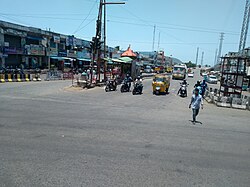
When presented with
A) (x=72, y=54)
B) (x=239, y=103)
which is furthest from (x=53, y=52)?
(x=239, y=103)

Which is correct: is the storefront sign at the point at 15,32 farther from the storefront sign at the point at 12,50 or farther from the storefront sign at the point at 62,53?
the storefront sign at the point at 62,53

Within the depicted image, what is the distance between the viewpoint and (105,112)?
9.95 meters

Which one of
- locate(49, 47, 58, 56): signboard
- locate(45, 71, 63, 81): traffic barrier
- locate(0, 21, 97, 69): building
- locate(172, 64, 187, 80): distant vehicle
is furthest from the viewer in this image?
locate(172, 64, 187, 80): distant vehicle

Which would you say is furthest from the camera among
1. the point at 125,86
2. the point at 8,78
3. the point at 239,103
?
the point at 8,78

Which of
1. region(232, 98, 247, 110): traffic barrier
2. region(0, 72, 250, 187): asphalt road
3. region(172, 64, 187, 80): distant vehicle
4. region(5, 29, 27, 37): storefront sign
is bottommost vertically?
region(0, 72, 250, 187): asphalt road

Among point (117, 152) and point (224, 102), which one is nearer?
point (117, 152)

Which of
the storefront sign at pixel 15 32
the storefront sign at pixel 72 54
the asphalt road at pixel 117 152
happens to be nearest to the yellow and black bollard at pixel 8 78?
the storefront sign at pixel 15 32

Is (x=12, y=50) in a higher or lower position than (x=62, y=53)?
lower

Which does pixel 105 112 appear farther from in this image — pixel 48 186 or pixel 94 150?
pixel 48 186

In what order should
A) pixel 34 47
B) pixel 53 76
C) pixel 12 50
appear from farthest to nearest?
pixel 34 47
pixel 12 50
pixel 53 76

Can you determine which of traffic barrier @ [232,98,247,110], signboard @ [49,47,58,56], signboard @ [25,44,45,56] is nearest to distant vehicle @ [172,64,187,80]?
signboard @ [49,47,58,56]

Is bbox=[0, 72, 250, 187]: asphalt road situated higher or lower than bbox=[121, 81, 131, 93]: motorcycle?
lower

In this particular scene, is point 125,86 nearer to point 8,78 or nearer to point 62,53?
point 8,78

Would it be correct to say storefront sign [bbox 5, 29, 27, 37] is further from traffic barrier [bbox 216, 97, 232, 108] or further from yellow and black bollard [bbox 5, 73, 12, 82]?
traffic barrier [bbox 216, 97, 232, 108]
